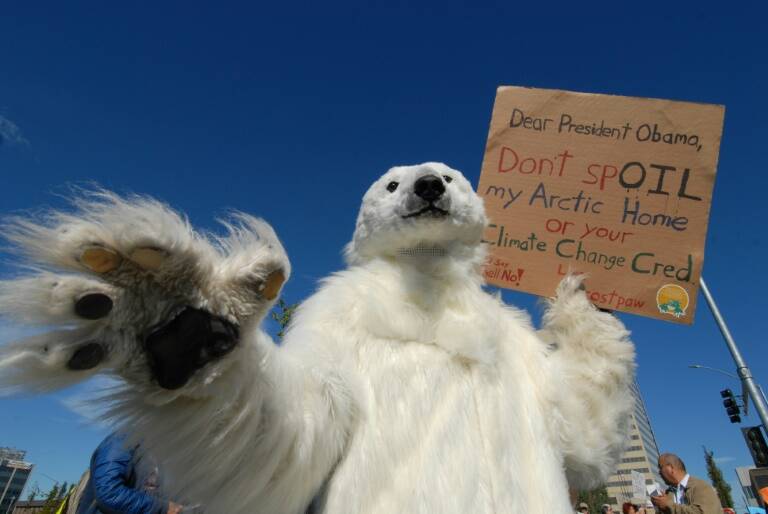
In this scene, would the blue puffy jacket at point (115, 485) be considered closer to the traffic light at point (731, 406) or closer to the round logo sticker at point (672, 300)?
the round logo sticker at point (672, 300)

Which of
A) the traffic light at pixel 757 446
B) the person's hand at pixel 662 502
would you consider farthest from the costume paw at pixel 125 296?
the traffic light at pixel 757 446

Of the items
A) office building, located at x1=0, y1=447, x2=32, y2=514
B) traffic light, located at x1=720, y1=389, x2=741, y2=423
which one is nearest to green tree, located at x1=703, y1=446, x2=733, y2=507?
traffic light, located at x1=720, y1=389, x2=741, y2=423

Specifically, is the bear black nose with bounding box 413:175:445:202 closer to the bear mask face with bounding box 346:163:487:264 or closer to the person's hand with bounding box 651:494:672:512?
the bear mask face with bounding box 346:163:487:264

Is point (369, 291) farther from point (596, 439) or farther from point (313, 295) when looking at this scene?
point (596, 439)

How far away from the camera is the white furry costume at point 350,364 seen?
1104 mm

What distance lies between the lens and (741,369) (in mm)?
10023

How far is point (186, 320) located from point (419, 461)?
1.06 m

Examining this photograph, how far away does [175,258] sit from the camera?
1.14 metres

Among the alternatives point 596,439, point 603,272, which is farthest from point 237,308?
point 603,272

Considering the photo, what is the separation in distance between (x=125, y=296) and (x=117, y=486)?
1773 millimetres

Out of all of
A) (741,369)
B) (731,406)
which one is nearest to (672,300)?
(741,369)

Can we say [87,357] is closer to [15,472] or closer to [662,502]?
[662,502]

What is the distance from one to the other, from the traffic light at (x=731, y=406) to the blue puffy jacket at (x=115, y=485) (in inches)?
641

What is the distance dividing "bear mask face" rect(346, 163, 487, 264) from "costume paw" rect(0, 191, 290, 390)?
1331 mm
